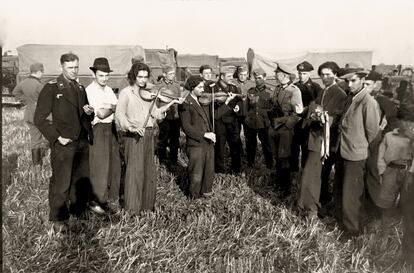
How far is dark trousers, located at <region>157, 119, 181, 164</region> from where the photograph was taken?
821 cm

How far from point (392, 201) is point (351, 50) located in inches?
682

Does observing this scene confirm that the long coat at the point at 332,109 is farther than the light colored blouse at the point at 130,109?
Yes

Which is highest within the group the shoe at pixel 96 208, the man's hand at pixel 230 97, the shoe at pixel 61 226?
the man's hand at pixel 230 97

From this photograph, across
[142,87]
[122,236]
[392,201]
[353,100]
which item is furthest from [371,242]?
[142,87]

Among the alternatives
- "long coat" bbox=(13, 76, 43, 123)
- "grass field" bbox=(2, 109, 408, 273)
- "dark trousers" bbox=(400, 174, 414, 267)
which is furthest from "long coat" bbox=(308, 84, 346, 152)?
"long coat" bbox=(13, 76, 43, 123)

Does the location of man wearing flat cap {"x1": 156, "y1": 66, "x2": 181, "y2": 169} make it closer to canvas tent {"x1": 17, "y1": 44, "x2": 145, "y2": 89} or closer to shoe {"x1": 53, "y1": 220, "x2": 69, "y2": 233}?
shoe {"x1": 53, "y1": 220, "x2": 69, "y2": 233}

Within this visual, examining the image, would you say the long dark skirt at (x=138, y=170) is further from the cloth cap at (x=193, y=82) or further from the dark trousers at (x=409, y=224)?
the dark trousers at (x=409, y=224)

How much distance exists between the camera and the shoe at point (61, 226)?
14.9 feet

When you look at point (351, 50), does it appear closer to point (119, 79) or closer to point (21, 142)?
point (119, 79)

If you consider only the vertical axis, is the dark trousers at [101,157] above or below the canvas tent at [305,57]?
below

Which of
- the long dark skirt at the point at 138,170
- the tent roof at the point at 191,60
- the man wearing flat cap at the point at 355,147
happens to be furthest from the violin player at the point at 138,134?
the tent roof at the point at 191,60

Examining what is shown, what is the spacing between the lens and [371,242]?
14.5 feet

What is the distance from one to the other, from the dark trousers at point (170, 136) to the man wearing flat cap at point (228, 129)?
3.23 feet

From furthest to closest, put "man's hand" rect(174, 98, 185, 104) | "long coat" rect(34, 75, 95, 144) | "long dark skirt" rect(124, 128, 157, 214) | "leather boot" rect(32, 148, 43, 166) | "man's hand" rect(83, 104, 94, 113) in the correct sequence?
1. "leather boot" rect(32, 148, 43, 166)
2. "man's hand" rect(174, 98, 185, 104)
3. "long dark skirt" rect(124, 128, 157, 214)
4. "man's hand" rect(83, 104, 94, 113)
5. "long coat" rect(34, 75, 95, 144)
